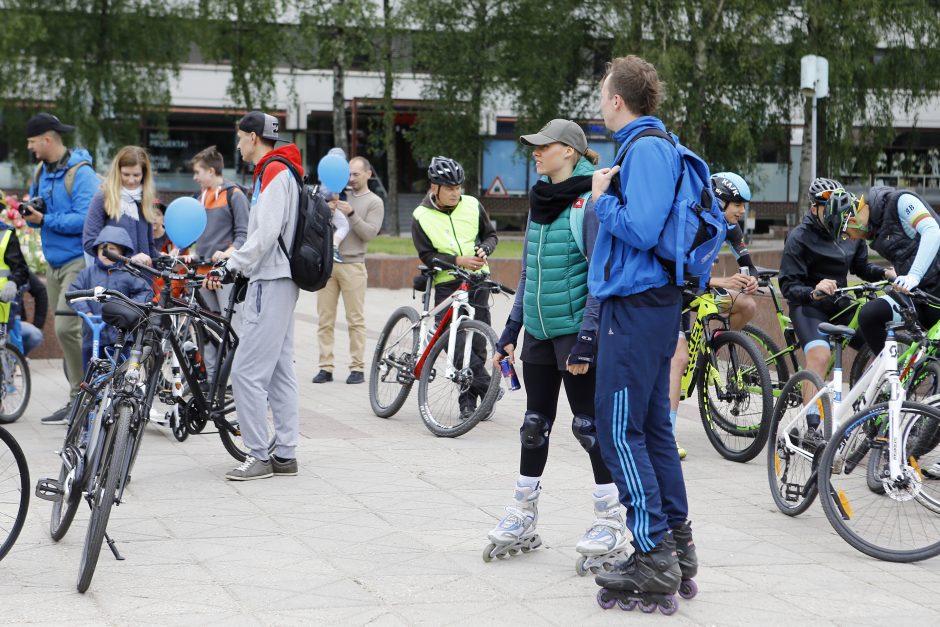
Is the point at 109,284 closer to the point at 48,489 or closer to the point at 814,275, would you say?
the point at 48,489

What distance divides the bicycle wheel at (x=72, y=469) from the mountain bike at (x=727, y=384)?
3819mm

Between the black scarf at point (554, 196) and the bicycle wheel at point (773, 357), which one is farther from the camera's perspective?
the bicycle wheel at point (773, 357)

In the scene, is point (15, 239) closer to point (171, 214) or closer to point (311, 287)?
point (171, 214)

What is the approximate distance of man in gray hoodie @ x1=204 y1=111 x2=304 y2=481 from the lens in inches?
271

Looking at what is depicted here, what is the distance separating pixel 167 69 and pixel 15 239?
1151 inches

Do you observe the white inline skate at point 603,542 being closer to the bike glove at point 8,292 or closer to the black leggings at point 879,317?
the black leggings at point 879,317

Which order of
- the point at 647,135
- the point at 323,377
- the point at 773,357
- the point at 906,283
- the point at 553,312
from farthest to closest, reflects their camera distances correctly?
the point at 323,377 < the point at 773,357 < the point at 906,283 < the point at 553,312 < the point at 647,135

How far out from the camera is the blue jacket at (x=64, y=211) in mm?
9156

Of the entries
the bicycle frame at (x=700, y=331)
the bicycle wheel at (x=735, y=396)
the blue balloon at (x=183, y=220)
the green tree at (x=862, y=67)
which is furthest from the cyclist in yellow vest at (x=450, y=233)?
the green tree at (x=862, y=67)

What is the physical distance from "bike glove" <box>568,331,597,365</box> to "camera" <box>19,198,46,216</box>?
5.13 meters

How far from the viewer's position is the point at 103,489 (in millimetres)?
5172

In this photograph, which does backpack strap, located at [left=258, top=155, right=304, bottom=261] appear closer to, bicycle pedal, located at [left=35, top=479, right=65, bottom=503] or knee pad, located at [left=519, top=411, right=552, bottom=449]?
bicycle pedal, located at [left=35, top=479, right=65, bottom=503]

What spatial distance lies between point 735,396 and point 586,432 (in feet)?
9.28

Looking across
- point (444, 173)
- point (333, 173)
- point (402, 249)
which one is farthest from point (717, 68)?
point (444, 173)
